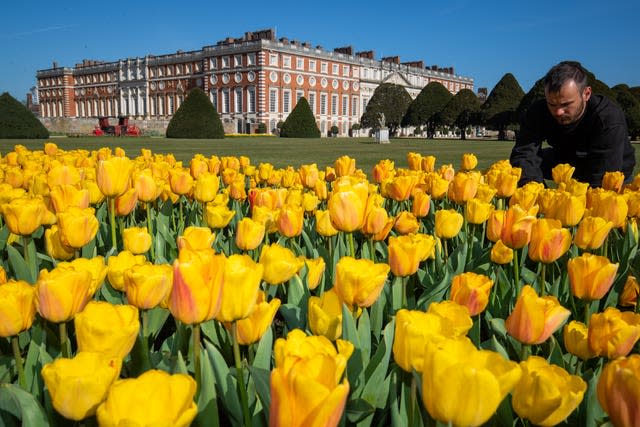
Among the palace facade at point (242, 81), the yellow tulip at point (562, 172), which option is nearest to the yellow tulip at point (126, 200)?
the yellow tulip at point (562, 172)

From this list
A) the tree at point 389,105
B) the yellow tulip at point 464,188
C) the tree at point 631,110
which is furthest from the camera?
the tree at point 389,105

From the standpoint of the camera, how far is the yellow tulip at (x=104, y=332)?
729mm

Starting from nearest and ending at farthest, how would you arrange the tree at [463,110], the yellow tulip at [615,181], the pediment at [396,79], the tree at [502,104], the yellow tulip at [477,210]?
the yellow tulip at [477,210]
the yellow tulip at [615,181]
the tree at [502,104]
the tree at [463,110]
the pediment at [396,79]

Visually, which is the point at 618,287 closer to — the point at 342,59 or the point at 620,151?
the point at 620,151

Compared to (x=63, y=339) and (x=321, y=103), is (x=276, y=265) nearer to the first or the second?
(x=63, y=339)

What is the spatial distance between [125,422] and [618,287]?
1489 mm

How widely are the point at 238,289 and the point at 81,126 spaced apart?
38.6 m

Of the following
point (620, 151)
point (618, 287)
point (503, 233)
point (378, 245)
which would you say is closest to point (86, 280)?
point (503, 233)

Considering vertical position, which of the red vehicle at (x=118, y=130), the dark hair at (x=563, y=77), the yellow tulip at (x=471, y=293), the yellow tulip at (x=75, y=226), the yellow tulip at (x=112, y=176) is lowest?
the yellow tulip at (x=471, y=293)

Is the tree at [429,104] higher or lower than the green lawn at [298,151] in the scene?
higher

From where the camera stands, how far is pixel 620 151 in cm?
338

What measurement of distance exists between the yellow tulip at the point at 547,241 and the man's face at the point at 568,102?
216 centimetres

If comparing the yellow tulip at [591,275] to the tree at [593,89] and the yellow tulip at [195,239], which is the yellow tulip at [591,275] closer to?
the yellow tulip at [195,239]

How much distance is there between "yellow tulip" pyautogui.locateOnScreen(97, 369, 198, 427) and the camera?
0.55m
